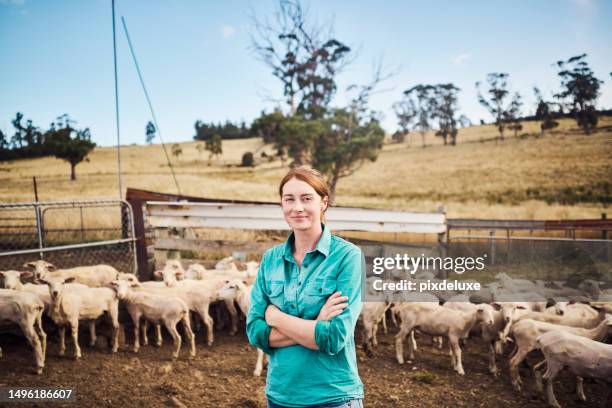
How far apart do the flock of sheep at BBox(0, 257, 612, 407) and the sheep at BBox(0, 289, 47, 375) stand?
1 cm

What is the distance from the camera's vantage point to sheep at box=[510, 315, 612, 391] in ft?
19.3

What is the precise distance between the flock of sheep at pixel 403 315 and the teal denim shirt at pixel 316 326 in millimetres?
4075

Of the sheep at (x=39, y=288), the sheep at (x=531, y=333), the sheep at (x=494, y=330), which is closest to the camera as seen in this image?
the sheep at (x=531, y=333)

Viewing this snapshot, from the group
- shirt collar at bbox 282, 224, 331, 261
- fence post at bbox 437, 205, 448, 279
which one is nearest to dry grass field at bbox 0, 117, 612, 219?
fence post at bbox 437, 205, 448, 279

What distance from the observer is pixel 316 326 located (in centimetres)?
230

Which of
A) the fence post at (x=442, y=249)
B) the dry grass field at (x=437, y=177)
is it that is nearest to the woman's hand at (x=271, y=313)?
the fence post at (x=442, y=249)

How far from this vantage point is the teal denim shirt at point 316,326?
7.63 feet

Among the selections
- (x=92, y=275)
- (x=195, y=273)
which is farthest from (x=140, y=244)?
(x=195, y=273)

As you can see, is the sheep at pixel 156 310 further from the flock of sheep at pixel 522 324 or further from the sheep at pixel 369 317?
the flock of sheep at pixel 522 324

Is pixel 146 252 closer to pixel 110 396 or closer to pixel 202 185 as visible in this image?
pixel 110 396

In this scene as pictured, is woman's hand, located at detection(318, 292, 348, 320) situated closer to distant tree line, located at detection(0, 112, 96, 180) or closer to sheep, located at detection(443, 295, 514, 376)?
sheep, located at detection(443, 295, 514, 376)

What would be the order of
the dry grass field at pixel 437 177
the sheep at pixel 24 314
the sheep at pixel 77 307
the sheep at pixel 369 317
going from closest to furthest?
1. the sheep at pixel 24 314
2. the sheep at pixel 77 307
3. the sheep at pixel 369 317
4. the dry grass field at pixel 437 177

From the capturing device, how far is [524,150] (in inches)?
2096

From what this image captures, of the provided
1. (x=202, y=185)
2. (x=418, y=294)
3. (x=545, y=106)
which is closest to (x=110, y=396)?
(x=418, y=294)
